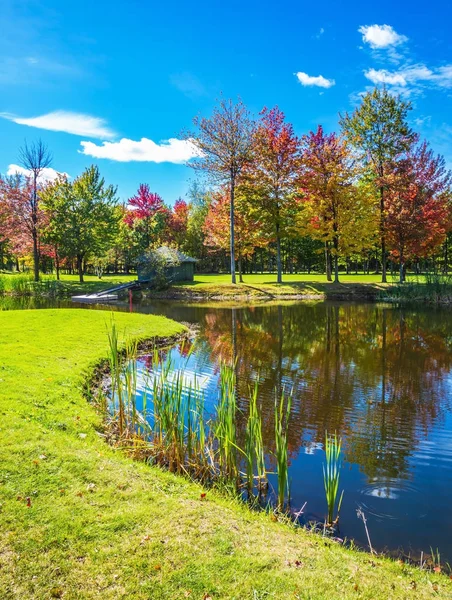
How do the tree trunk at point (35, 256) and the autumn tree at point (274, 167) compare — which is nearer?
the autumn tree at point (274, 167)

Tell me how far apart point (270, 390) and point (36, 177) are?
41.4m

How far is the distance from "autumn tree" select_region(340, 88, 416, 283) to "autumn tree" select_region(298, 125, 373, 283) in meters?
2.53

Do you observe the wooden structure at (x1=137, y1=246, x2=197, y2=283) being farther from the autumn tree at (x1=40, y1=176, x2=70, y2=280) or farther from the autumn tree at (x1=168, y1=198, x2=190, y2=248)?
the autumn tree at (x1=168, y1=198, x2=190, y2=248)

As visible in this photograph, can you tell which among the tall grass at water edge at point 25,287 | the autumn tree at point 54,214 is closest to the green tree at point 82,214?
the autumn tree at point 54,214

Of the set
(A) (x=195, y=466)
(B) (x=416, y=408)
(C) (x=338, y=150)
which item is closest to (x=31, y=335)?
(A) (x=195, y=466)

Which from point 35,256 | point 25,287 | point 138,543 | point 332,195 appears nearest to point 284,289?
point 332,195

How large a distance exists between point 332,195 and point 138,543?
35.5m

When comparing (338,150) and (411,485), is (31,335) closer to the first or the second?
(411,485)

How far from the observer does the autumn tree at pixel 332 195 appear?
35375 mm

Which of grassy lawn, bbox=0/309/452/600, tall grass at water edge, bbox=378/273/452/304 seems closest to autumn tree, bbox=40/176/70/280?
tall grass at water edge, bbox=378/273/452/304

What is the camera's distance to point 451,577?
3824 millimetres

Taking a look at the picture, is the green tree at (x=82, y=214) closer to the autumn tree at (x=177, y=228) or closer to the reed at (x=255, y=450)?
the autumn tree at (x=177, y=228)

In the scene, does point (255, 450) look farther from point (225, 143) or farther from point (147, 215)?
point (147, 215)

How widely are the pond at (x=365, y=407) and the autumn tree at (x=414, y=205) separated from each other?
17.5 meters
